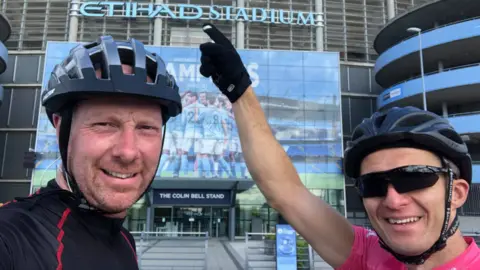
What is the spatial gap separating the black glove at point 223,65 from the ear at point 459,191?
1190 mm

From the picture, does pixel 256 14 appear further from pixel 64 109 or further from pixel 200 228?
pixel 64 109

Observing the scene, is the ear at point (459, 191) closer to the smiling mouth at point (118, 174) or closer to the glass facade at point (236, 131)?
the smiling mouth at point (118, 174)

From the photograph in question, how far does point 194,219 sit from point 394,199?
26.5 metres

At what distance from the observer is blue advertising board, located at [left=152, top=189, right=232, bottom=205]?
2441cm

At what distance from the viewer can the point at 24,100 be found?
3347cm

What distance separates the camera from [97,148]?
1.58 meters

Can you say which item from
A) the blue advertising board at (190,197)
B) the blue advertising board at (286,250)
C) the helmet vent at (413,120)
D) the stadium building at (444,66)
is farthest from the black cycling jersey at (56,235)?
the stadium building at (444,66)

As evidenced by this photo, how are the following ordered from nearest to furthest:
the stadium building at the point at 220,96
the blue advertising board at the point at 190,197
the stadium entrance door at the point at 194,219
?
the blue advertising board at the point at 190,197, the stadium building at the point at 220,96, the stadium entrance door at the point at 194,219

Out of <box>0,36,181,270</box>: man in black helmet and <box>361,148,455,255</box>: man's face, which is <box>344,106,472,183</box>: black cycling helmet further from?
<box>0,36,181,270</box>: man in black helmet

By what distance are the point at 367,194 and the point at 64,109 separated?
1.48 m

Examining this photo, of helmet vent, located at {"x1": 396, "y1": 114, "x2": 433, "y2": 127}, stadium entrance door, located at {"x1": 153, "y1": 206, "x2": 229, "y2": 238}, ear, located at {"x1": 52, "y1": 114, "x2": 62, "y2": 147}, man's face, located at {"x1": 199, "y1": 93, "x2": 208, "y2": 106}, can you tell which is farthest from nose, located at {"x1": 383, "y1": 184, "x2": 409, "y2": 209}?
stadium entrance door, located at {"x1": 153, "y1": 206, "x2": 229, "y2": 238}

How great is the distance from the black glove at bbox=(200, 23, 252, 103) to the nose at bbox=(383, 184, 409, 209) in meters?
0.97

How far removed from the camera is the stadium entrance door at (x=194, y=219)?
1045 inches

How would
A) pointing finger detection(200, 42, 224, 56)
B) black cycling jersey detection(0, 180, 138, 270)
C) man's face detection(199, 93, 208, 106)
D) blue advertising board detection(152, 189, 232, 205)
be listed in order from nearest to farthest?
black cycling jersey detection(0, 180, 138, 270) < pointing finger detection(200, 42, 224, 56) < blue advertising board detection(152, 189, 232, 205) < man's face detection(199, 93, 208, 106)
